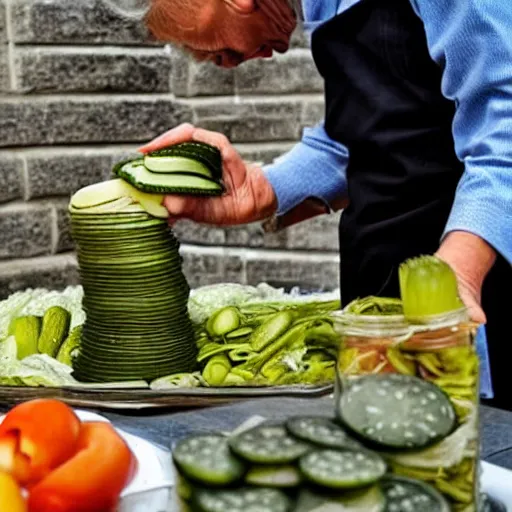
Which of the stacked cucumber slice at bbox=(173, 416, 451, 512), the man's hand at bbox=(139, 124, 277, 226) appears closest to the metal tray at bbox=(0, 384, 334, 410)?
the man's hand at bbox=(139, 124, 277, 226)

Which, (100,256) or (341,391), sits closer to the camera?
(341,391)

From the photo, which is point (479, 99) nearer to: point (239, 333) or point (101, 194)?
point (101, 194)

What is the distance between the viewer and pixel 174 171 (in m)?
1.55

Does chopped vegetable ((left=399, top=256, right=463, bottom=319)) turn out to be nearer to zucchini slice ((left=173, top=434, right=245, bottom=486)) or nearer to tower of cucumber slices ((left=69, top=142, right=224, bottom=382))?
zucchini slice ((left=173, top=434, right=245, bottom=486))

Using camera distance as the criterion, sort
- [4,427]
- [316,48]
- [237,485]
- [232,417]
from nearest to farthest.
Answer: [237,485] → [4,427] → [232,417] → [316,48]

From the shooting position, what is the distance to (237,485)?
61cm

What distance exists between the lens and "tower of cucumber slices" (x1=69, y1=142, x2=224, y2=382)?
1.53m

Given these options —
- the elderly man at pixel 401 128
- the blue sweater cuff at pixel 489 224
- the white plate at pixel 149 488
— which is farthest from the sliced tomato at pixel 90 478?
the blue sweater cuff at pixel 489 224

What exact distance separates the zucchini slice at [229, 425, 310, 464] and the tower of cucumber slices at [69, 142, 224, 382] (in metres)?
0.92

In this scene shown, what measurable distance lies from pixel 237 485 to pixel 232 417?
23.5 inches

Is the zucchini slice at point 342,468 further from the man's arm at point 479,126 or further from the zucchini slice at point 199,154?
the zucchini slice at point 199,154

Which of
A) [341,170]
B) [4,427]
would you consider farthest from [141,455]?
[341,170]

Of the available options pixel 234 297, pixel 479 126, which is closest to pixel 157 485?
pixel 479 126

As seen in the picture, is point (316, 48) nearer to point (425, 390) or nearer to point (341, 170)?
point (341, 170)
